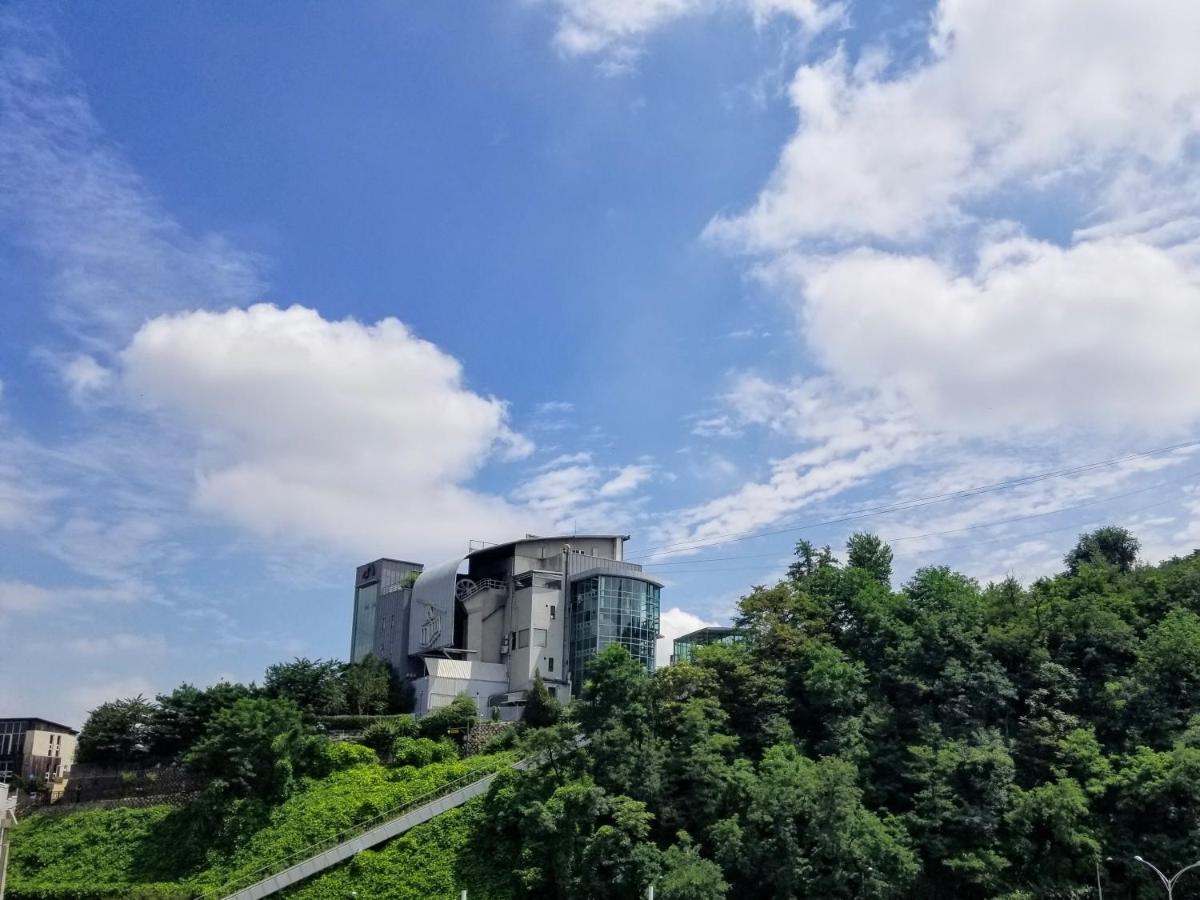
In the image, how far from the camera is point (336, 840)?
43.7 m

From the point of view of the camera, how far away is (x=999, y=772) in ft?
127

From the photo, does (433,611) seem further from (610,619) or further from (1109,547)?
(1109,547)

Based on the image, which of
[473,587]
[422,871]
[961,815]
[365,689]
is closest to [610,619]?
[473,587]

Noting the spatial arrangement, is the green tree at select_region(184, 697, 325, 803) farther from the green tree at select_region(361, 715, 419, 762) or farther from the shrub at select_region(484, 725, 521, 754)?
the shrub at select_region(484, 725, 521, 754)

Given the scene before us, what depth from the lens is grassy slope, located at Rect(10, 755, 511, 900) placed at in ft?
148

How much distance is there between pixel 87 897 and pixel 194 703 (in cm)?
1063

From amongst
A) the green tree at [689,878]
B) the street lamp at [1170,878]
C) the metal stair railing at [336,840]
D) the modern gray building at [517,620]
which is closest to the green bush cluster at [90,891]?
the metal stair railing at [336,840]

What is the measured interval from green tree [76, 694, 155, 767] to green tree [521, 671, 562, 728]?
64.4ft

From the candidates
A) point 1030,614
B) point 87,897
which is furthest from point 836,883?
point 87,897

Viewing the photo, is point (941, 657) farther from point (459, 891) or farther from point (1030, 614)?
point (459, 891)

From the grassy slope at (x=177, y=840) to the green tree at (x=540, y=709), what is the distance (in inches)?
190

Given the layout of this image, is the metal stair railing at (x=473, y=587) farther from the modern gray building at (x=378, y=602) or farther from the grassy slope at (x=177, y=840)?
the grassy slope at (x=177, y=840)

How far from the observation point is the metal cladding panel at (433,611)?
200ft

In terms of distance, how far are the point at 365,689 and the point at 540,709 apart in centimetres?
1063
